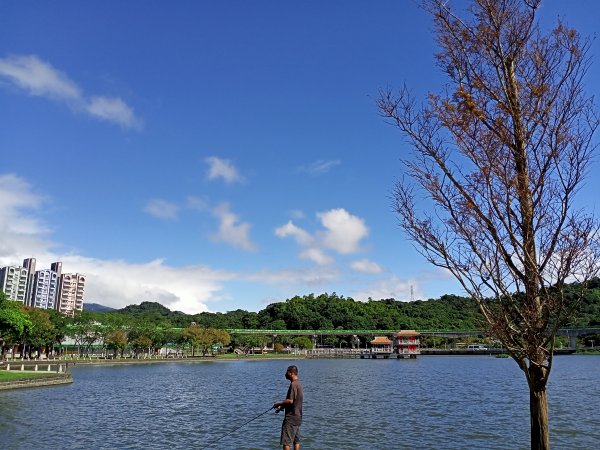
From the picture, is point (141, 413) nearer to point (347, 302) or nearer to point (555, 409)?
point (555, 409)

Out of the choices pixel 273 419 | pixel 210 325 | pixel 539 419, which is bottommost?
pixel 273 419

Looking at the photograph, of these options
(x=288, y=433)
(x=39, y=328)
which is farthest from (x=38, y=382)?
(x=39, y=328)

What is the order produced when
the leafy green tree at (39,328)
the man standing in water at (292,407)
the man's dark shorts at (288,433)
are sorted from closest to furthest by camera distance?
the man standing in water at (292,407), the man's dark shorts at (288,433), the leafy green tree at (39,328)

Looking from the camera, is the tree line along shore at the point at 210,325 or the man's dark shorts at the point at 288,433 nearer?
the man's dark shorts at the point at 288,433

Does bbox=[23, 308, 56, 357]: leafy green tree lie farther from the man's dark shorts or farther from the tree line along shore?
the man's dark shorts

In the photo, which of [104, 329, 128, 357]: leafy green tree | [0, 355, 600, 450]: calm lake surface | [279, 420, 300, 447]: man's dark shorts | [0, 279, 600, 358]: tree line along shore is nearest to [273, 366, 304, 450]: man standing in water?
[279, 420, 300, 447]: man's dark shorts

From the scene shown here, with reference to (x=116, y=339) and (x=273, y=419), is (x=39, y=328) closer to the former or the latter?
(x=116, y=339)

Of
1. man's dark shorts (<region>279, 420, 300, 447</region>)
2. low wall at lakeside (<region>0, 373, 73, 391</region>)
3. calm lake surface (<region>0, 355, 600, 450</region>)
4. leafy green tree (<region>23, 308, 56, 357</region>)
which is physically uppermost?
leafy green tree (<region>23, 308, 56, 357</region>)

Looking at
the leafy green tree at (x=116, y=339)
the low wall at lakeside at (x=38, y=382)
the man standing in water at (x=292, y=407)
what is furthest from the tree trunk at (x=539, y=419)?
the leafy green tree at (x=116, y=339)

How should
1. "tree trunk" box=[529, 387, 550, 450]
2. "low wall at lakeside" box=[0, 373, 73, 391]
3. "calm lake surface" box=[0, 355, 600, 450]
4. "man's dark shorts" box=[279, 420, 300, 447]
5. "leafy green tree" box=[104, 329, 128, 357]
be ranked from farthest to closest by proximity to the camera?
"leafy green tree" box=[104, 329, 128, 357] → "low wall at lakeside" box=[0, 373, 73, 391] → "calm lake surface" box=[0, 355, 600, 450] → "man's dark shorts" box=[279, 420, 300, 447] → "tree trunk" box=[529, 387, 550, 450]

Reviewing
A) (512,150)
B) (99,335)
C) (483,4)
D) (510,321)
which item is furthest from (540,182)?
(99,335)

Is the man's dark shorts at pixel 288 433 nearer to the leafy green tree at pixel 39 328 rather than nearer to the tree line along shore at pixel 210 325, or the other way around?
the tree line along shore at pixel 210 325

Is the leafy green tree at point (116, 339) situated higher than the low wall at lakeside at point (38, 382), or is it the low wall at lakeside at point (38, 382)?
the leafy green tree at point (116, 339)

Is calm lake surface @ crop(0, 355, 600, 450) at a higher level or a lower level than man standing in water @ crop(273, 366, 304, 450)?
→ lower
